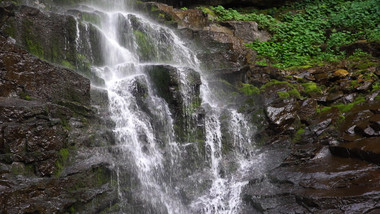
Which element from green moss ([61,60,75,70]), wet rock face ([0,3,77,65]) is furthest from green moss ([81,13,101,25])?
green moss ([61,60,75,70])

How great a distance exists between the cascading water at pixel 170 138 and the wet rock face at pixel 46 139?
29.1 inches

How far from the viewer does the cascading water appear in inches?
289

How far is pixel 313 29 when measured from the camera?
52.6 ft

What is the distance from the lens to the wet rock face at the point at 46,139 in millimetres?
5430

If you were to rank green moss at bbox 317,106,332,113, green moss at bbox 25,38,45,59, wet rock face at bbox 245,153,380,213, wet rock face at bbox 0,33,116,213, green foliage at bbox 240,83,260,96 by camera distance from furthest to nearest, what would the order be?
green foliage at bbox 240,83,260,96, green moss at bbox 317,106,332,113, green moss at bbox 25,38,45,59, wet rock face at bbox 245,153,380,213, wet rock face at bbox 0,33,116,213

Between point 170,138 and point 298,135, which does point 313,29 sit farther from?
point 170,138

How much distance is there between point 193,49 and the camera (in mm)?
12328

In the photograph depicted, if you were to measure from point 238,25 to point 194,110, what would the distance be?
7.96m

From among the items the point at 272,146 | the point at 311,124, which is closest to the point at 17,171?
the point at 272,146

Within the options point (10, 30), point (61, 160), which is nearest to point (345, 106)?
point (61, 160)

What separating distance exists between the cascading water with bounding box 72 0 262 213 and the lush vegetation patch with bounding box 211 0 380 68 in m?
4.97

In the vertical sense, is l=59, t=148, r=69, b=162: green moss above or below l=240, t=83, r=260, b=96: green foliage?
below

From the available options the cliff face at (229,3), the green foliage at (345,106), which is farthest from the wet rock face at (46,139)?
the cliff face at (229,3)

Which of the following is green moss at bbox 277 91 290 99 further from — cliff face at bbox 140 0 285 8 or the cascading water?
cliff face at bbox 140 0 285 8
